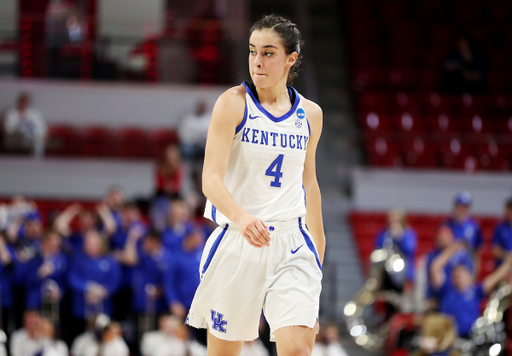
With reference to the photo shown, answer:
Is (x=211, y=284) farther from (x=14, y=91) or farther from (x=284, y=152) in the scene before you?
(x=14, y=91)

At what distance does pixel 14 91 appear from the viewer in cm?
1441

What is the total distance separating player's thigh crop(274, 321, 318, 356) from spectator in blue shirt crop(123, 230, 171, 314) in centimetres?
643

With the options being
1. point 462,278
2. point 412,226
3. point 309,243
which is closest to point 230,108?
point 309,243

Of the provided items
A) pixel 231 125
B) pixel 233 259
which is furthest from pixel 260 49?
pixel 233 259

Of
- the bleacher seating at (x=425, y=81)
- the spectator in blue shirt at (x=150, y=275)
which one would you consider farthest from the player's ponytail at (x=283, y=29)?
the bleacher seating at (x=425, y=81)

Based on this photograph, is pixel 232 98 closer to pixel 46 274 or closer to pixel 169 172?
pixel 46 274

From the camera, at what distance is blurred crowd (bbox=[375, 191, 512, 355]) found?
9.78 meters

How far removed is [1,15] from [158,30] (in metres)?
3.06

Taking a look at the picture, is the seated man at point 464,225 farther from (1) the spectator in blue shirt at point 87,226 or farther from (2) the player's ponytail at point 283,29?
(2) the player's ponytail at point 283,29

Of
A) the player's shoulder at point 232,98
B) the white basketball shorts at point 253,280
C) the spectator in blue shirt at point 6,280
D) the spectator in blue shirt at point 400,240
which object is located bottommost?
the spectator in blue shirt at point 6,280

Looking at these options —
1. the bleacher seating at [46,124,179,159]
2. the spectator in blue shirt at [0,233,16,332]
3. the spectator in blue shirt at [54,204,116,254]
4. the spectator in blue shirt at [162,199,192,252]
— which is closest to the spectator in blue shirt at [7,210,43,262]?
the spectator in blue shirt at [0,233,16,332]

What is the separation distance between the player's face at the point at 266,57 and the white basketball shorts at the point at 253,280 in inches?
29.9

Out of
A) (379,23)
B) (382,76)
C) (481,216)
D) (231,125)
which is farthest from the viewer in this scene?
(379,23)

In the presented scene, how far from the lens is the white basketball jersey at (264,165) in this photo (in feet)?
12.7
